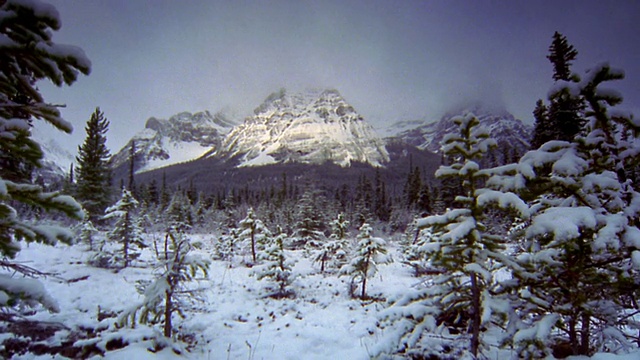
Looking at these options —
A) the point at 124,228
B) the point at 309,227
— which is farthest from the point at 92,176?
the point at 309,227

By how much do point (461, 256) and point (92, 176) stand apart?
3304 centimetres

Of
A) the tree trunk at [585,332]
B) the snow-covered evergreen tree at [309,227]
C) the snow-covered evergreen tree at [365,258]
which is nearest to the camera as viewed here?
the tree trunk at [585,332]

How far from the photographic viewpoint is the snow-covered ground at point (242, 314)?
8.59 metres

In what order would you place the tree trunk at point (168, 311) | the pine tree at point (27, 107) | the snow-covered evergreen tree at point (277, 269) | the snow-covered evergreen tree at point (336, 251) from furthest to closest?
the snow-covered evergreen tree at point (336, 251) < the snow-covered evergreen tree at point (277, 269) < the tree trunk at point (168, 311) < the pine tree at point (27, 107)

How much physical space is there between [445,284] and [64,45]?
6848mm

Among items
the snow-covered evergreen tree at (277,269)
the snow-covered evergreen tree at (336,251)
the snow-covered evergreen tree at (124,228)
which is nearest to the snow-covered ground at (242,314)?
the snow-covered evergreen tree at (277,269)

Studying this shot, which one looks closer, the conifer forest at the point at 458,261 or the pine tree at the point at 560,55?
the conifer forest at the point at 458,261

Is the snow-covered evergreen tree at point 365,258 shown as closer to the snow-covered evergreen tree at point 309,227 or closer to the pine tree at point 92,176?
the snow-covered evergreen tree at point 309,227

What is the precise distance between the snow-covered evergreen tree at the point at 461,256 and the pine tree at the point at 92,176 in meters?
30.4

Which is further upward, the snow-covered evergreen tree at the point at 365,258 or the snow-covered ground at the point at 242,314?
the snow-covered evergreen tree at the point at 365,258

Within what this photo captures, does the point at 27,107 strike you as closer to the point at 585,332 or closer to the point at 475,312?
the point at 475,312

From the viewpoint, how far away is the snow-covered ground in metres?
8.59

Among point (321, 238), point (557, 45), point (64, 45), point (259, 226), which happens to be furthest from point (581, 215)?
point (321, 238)

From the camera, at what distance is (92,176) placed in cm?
2734
